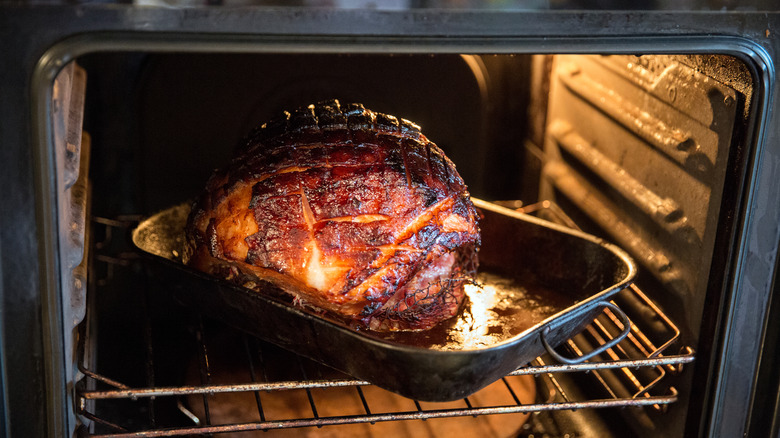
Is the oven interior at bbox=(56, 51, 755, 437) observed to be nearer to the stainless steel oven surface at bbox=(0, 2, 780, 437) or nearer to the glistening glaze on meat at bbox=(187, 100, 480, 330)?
the stainless steel oven surface at bbox=(0, 2, 780, 437)

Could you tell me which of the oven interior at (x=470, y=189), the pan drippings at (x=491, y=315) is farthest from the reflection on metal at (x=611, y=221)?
the pan drippings at (x=491, y=315)

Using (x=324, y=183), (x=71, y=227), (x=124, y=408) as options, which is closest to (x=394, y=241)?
(x=324, y=183)

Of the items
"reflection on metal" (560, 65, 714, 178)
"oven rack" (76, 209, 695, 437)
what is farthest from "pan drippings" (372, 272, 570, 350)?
"reflection on metal" (560, 65, 714, 178)

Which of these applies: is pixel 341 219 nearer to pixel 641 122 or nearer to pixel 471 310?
pixel 471 310

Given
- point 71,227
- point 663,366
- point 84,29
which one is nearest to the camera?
point 84,29

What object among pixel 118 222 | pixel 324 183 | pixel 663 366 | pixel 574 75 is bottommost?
pixel 663 366

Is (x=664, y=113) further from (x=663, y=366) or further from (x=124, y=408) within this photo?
(x=124, y=408)

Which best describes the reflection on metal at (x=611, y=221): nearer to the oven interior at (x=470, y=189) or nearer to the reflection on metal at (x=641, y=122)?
the oven interior at (x=470, y=189)
